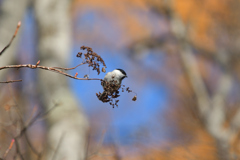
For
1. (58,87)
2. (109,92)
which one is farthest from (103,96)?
(58,87)

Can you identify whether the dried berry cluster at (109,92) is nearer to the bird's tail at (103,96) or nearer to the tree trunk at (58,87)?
the bird's tail at (103,96)

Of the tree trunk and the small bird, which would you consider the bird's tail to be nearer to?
the small bird

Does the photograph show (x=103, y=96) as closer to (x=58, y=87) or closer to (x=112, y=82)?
(x=112, y=82)

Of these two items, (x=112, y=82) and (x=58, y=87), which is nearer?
(x=112, y=82)

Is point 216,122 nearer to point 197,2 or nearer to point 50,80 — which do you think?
point 50,80

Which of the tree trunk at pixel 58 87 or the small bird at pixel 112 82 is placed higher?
the tree trunk at pixel 58 87

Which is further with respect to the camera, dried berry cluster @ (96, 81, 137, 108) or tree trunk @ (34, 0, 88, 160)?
tree trunk @ (34, 0, 88, 160)

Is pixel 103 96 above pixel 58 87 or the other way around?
the other way around

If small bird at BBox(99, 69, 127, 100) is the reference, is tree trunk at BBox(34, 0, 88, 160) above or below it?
above

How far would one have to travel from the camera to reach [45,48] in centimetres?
354

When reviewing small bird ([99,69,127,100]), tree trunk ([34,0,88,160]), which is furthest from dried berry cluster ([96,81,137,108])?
tree trunk ([34,0,88,160])

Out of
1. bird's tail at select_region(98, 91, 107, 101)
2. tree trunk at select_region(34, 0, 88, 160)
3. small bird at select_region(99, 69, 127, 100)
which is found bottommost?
bird's tail at select_region(98, 91, 107, 101)

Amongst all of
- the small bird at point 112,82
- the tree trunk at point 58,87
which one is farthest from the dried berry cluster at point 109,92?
the tree trunk at point 58,87

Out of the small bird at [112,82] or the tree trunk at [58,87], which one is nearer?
the small bird at [112,82]
